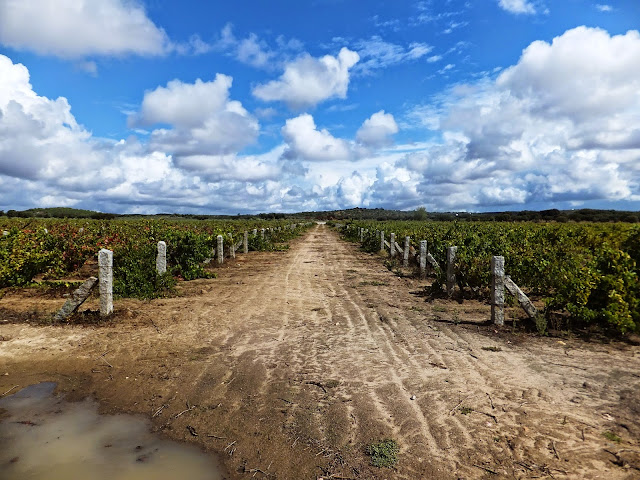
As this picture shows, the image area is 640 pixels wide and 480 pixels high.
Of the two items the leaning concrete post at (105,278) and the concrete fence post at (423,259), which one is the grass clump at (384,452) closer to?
the leaning concrete post at (105,278)

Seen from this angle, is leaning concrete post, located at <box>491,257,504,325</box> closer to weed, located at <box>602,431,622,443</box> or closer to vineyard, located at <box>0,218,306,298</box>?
weed, located at <box>602,431,622,443</box>

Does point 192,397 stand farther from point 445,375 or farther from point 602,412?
point 602,412

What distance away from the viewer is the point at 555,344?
6.71m

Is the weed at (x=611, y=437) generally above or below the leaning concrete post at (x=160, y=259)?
below

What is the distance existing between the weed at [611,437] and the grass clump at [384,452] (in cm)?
198

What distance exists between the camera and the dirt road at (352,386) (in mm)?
3588

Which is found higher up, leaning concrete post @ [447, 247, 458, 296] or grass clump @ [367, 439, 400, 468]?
leaning concrete post @ [447, 247, 458, 296]

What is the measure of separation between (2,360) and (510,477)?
678 cm

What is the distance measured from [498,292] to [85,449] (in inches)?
276

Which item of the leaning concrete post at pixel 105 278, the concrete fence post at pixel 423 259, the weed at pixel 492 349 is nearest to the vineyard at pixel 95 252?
the leaning concrete post at pixel 105 278

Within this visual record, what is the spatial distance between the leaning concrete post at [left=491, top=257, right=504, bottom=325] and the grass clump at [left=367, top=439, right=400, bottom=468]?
4.84 meters

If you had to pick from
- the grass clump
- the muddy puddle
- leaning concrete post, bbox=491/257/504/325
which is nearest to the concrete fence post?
leaning concrete post, bbox=491/257/504/325

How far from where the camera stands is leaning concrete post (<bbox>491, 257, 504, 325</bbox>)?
7.75 m

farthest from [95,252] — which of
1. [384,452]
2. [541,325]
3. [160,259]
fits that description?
[541,325]
